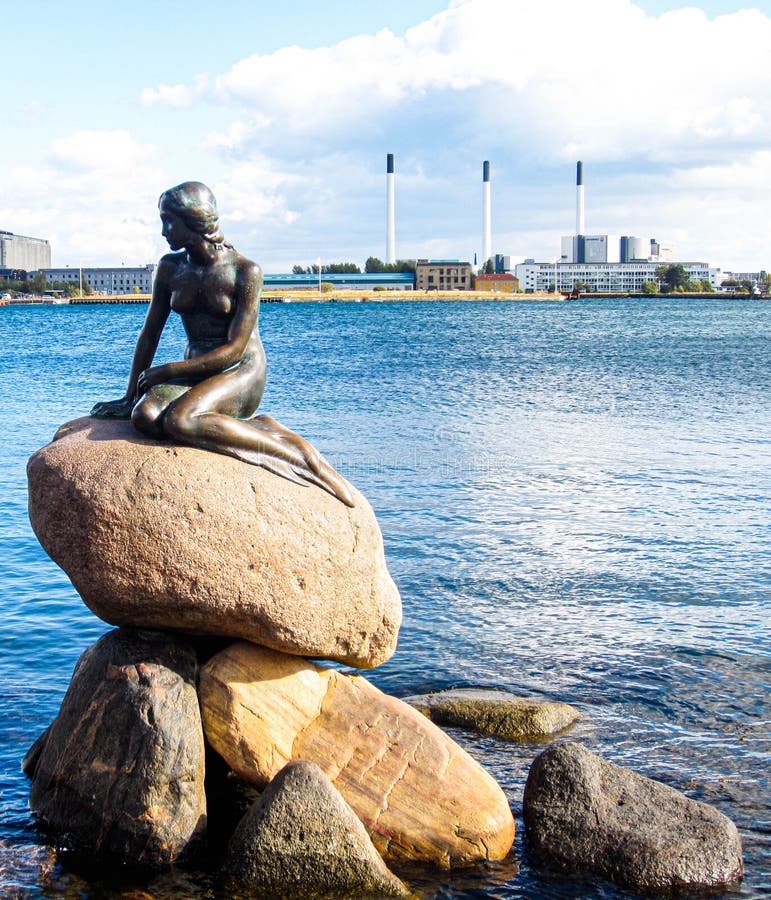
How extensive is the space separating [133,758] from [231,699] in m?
0.83

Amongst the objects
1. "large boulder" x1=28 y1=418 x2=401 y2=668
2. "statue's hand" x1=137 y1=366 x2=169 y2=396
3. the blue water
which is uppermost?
"statue's hand" x1=137 y1=366 x2=169 y2=396

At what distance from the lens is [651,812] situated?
834cm

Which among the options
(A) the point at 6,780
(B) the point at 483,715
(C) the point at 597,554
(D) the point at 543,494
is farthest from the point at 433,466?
(A) the point at 6,780

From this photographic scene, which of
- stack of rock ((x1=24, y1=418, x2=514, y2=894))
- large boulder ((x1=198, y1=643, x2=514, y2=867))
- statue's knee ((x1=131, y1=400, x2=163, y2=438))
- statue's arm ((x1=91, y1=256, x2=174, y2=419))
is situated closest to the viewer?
stack of rock ((x1=24, y1=418, x2=514, y2=894))

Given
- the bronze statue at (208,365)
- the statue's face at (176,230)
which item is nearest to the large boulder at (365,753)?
the bronze statue at (208,365)

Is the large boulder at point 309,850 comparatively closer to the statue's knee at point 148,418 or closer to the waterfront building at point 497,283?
the statue's knee at point 148,418

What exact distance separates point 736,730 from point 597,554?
22.2 ft

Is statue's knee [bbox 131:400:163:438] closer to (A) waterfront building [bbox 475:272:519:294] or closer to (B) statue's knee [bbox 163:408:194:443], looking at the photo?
(B) statue's knee [bbox 163:408:194:443]

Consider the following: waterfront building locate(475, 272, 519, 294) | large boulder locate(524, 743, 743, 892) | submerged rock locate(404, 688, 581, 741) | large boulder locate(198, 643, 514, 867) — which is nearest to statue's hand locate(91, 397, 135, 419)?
large boulder locate(198, 643, 514, 867)

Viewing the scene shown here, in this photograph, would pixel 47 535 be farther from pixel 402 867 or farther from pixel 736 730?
pixel 736 730

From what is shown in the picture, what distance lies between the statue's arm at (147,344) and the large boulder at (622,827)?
4.57 m

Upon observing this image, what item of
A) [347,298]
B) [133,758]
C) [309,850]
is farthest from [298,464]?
[347,298]

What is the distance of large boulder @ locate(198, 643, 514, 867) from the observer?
332 inches

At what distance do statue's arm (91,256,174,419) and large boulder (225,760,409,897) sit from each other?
3669mm
